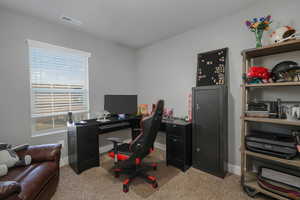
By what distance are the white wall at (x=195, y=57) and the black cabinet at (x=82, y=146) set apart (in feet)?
5.40

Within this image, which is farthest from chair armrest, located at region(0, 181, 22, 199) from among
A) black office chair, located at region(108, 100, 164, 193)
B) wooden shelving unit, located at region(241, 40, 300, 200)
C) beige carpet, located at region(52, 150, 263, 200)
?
wooden shelving unit, located at region(241, 40, 300, 200)

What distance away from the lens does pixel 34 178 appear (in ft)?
4.45

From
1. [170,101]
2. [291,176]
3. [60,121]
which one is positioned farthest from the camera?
[170,101]

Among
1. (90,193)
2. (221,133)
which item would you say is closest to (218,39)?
(221,133)

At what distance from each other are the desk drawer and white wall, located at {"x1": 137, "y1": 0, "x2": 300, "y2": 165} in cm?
58

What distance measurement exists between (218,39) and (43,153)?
317 cm

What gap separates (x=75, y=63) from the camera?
2.74 meters

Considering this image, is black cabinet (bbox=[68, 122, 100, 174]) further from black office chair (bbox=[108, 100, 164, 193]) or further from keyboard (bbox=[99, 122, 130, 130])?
black office chair (bbox=[108, 100, 164, 193])

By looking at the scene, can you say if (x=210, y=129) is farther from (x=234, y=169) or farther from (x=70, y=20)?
(x=70, y=20)

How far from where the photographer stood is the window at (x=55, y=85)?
229 centimetres

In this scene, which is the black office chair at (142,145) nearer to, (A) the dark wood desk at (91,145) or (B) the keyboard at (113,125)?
(A) the dark wood desk at (91,145)

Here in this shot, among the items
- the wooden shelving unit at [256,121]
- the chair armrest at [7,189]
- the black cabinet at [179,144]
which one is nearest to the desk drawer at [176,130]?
the black cabinet at [179,144]

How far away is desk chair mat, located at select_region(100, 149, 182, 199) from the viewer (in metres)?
1.82

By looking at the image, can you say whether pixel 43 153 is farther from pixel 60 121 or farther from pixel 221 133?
pixel 221 133
